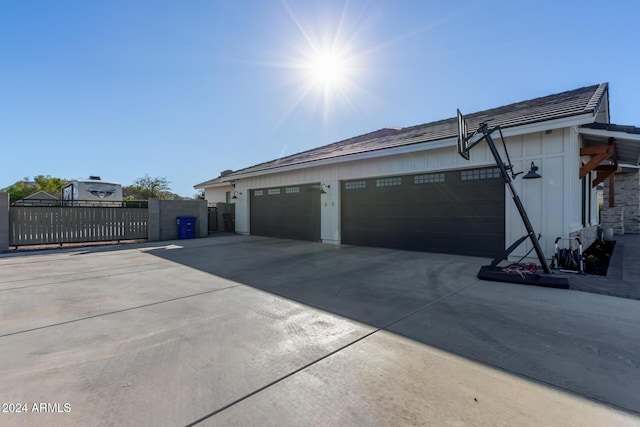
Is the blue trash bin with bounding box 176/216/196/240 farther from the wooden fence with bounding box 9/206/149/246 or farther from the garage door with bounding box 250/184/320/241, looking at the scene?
the garage door with bounding box 250/184/320/241

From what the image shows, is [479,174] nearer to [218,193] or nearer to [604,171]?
[604,171]

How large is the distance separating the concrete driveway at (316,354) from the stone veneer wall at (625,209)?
1446 centimetres

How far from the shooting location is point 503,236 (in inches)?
277

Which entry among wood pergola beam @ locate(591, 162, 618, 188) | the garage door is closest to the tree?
the garage door

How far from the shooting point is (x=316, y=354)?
2.51 metres

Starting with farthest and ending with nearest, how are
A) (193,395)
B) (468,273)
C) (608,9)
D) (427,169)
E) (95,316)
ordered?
(427,169) < (608,9) < (468,273) < (95,316) < (193,395)

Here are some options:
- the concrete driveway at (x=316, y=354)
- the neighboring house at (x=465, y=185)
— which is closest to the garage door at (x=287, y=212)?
the neighboring house at (x=465, y=185)

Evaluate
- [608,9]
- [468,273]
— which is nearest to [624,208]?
[608,9]

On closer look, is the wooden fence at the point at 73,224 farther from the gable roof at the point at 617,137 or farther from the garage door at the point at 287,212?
the gable roof at the point at 617,137

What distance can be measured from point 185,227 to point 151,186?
20.4 meters

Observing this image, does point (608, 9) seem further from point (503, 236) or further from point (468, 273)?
point (468, 273)

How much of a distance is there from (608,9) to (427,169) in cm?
501

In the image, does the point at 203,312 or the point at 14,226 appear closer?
the point at 203,312

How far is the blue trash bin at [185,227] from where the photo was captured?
1288cm
